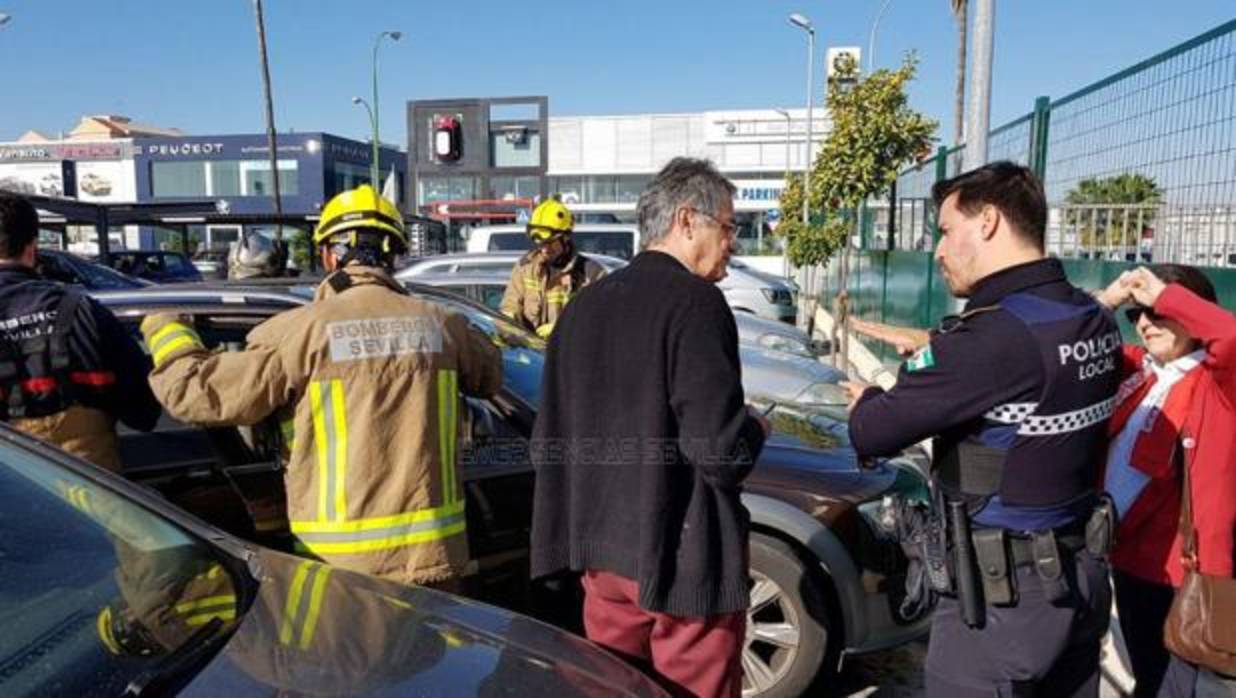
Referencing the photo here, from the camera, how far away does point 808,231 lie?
13227 mm

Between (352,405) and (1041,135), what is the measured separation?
5.77m

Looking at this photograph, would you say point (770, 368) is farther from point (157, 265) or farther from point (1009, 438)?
point (157, 265)

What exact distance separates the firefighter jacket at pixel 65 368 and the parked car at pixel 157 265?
1837 centimetres

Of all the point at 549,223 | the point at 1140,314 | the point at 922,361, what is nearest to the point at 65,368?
the point at 922,361

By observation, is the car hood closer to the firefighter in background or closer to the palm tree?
the firefighter in background

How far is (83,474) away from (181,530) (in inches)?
10.7

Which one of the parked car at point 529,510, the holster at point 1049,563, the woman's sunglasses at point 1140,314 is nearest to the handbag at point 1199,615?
the woman's sunglasses at point 1140,314

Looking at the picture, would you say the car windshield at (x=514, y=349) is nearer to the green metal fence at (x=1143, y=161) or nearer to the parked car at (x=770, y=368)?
the parked car at (x=770, y=368)

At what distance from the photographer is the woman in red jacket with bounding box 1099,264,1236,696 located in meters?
2.43

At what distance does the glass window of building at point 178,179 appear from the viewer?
175ft

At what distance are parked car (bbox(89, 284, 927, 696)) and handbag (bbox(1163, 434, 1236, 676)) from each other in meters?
0.90

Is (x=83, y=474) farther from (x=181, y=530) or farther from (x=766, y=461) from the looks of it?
(x=766, y=461)

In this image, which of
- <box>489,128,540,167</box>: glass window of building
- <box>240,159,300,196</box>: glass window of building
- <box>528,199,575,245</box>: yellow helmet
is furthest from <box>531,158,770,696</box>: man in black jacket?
<box>240,159,300,196</box>: glass window of building

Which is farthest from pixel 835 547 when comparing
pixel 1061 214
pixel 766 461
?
pixel 1061 214
